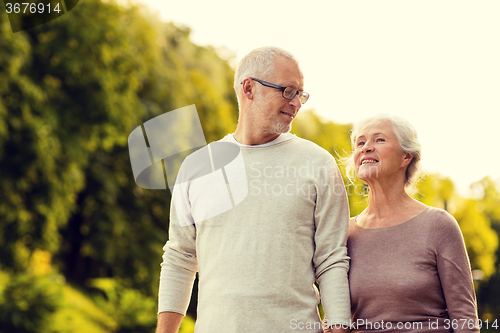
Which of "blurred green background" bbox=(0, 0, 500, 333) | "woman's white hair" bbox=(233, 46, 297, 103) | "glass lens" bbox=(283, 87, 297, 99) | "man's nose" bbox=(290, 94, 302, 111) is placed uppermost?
"woman's white hair" bbox=(233, 46, 297, 103)

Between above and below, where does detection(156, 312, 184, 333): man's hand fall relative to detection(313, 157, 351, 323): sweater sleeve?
below

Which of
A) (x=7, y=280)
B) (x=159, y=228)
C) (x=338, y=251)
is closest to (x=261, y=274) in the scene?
(x=338, y=251)

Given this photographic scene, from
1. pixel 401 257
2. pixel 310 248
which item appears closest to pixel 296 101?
pixel 310 248

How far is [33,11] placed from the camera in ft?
38.2

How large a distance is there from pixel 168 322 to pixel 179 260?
306 mm

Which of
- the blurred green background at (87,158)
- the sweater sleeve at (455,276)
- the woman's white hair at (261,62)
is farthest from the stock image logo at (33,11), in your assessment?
the sweater sleeve at (455,276)

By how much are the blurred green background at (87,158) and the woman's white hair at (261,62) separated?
7.90 meters

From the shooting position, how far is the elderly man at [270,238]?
7.66 feet

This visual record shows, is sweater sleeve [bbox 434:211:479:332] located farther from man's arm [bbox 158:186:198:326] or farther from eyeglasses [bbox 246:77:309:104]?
man's arm [bbox 158:186:198:326]

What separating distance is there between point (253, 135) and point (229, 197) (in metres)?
0.34

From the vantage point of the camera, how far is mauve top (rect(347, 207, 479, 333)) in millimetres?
2367

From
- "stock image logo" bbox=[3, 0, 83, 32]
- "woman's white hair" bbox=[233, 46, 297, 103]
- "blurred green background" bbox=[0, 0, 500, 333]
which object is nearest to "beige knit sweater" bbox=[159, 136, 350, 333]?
"woman's white hair" bbox=[233, 46, 297, 103]

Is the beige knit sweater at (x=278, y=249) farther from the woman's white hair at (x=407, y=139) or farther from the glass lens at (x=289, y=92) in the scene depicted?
the woman's white hair at (x=407, y=139)

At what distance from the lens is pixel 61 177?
472 inches
